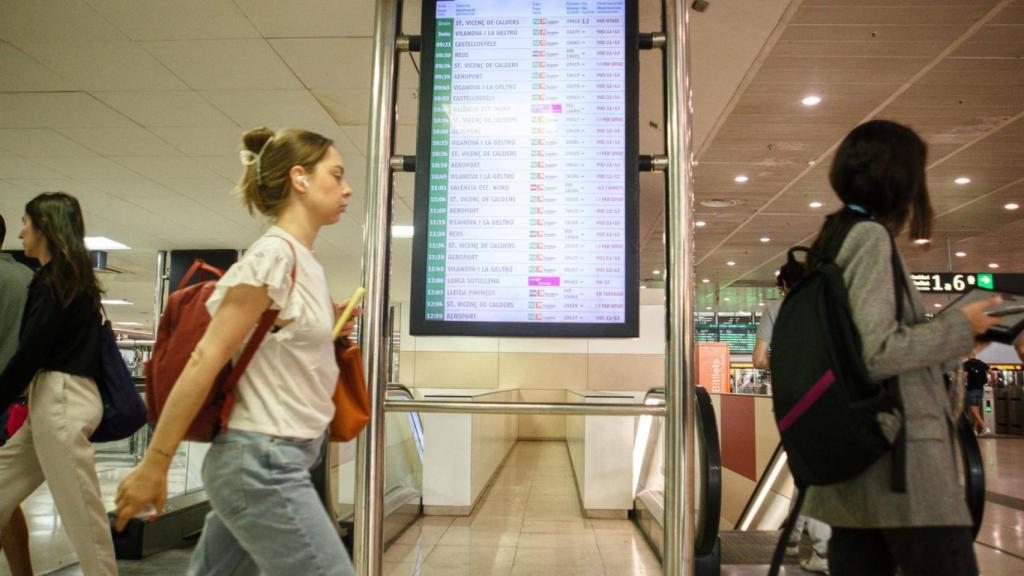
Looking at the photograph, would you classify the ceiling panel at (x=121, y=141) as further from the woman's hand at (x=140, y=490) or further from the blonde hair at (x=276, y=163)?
the woman's hand at (x=140, y=490)

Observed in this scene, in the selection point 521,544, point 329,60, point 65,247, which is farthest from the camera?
point 329,60

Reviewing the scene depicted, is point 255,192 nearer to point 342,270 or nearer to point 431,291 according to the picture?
point 431,291

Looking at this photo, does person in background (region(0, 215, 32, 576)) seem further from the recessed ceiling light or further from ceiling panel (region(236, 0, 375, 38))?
the recessed ceiling light

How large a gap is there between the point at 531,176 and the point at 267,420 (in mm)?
895

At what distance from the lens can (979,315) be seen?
1235 millimetres

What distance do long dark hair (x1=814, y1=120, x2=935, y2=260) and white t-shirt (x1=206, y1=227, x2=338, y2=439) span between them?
41.6 inches

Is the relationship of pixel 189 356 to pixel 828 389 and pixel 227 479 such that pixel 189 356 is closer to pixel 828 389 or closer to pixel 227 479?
pixel 227 479

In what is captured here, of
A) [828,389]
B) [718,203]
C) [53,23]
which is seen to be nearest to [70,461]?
[828,389]

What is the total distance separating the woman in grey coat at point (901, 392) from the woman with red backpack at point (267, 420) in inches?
38.5

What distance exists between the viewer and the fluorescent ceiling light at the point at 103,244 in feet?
36.7

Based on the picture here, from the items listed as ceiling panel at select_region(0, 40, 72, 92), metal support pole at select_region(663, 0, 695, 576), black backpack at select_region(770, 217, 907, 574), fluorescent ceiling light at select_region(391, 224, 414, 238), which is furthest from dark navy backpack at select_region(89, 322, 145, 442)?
fluorescent ceiling light at select_region(391, 224, 414, 238)

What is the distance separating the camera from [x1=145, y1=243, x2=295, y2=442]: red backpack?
3.94 feet

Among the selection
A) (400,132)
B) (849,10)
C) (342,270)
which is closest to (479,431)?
(400,132)

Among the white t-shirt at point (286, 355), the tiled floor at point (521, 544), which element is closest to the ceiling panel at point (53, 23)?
the tiled floor at point (521, 544)
